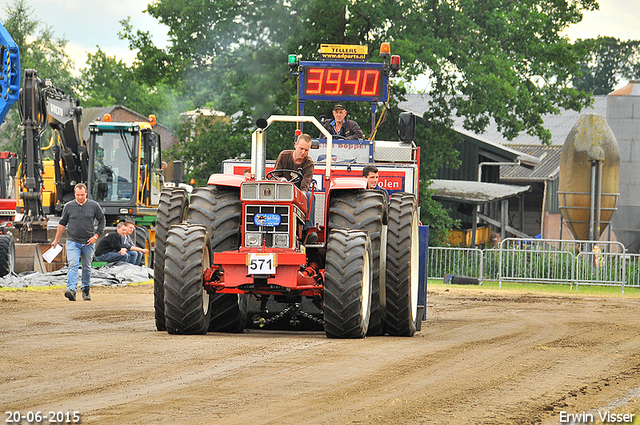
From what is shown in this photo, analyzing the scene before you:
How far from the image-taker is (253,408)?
5.88 m

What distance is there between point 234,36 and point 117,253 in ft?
38.0

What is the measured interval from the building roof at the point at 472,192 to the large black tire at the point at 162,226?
23.5 m

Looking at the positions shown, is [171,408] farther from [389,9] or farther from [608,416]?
[389,9]

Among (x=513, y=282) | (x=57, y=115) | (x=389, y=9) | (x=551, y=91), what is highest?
(x=389, y=9)

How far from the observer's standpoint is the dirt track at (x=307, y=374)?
5.86m

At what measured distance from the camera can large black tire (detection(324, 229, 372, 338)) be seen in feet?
30.3

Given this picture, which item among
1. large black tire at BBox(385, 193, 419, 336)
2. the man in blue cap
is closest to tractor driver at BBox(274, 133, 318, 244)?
large black tire at BBox(385, 193, 419, 336)

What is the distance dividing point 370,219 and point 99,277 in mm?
11301

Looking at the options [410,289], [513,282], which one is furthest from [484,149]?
[410,289]

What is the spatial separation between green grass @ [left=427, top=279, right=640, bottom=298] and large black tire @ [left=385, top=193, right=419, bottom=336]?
41.9ft

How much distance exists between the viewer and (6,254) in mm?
18750

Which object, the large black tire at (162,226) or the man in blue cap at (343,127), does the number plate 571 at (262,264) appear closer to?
the large black tire at (162,226)

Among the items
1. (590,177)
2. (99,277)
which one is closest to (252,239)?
(99,277)

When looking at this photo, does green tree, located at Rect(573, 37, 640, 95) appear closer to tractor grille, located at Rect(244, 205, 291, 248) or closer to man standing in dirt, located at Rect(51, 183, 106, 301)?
man standing in dirt, located at Rect(51, 183, 106, 301)
